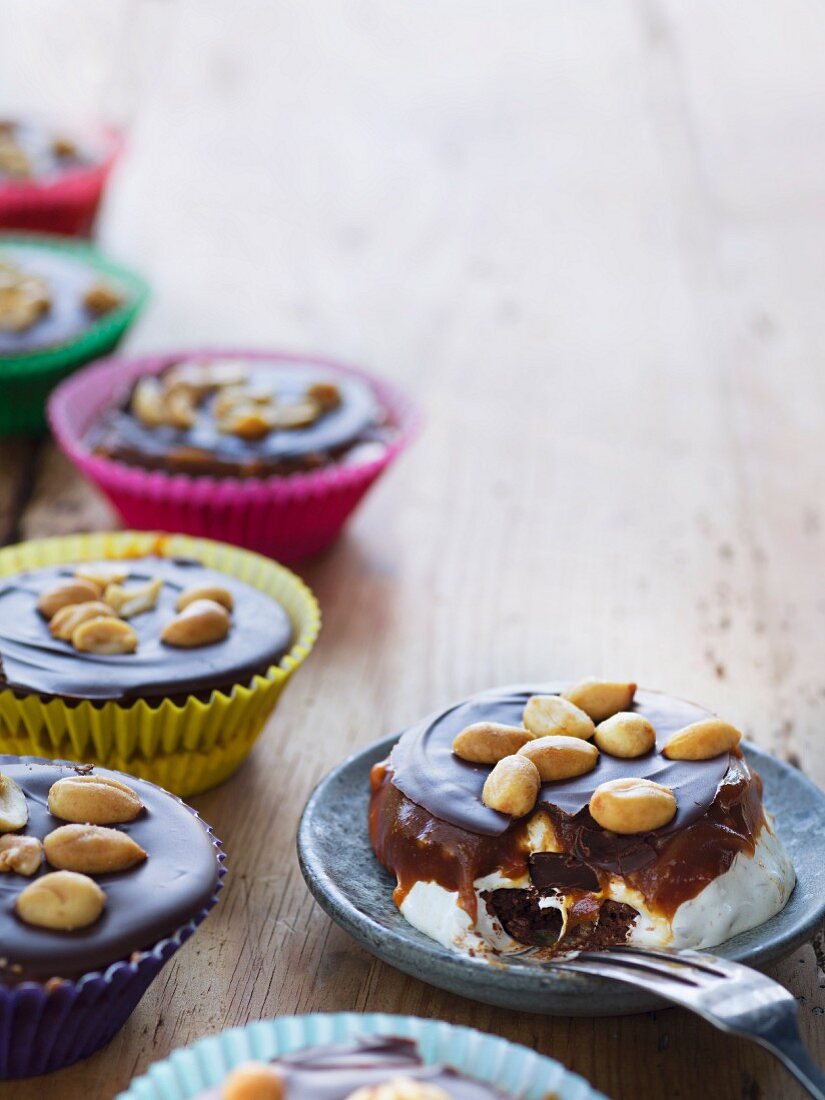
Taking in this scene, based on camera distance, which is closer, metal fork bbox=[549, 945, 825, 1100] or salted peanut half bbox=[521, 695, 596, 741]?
metal fork bbox=[549, 945, 825, 1100]

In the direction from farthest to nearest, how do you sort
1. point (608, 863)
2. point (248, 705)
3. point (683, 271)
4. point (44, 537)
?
point (683, 271), point (44, 537), point (248, 705), point (608, 863)

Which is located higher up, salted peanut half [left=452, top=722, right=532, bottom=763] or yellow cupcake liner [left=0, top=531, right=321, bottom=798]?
salted peanut half [left=452, top=722, right=532, bottom=763]

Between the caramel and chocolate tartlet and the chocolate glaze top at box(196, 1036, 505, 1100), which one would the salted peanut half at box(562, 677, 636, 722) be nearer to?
the caramel and chocolate tartlet

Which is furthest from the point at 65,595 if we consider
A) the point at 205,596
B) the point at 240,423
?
the point at 240,423

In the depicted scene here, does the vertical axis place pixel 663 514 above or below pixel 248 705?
below

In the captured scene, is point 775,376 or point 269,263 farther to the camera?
point 269,263

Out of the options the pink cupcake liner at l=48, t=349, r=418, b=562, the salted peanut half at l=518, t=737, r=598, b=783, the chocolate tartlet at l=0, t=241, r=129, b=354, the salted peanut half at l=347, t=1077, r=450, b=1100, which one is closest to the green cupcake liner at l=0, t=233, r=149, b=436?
the chocolate tartlet at l=0, t=241, r=129, b=354

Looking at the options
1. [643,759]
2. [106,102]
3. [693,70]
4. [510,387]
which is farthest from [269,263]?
[643,759]

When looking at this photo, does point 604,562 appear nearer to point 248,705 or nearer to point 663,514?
point 663,514

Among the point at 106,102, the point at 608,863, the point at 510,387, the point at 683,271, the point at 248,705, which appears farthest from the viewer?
the point at 106,102
